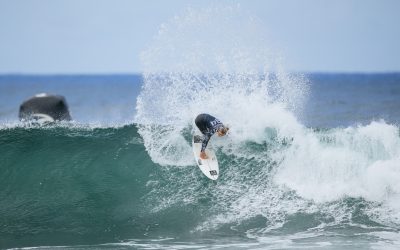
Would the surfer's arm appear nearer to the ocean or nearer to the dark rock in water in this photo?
the ocean

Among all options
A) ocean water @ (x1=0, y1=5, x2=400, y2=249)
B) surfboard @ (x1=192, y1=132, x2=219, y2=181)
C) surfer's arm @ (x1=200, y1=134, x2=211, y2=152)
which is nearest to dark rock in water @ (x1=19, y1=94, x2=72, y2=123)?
ocean water @ (x1=0, y1=5, x2=400, y2=249)

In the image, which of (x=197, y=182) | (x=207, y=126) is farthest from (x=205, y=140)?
(x=197, y=182)

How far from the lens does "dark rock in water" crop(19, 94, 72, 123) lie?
14.8 metres

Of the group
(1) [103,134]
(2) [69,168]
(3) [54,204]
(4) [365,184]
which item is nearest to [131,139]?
(1) [103,134]

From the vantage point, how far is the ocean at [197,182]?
1023 centimetres

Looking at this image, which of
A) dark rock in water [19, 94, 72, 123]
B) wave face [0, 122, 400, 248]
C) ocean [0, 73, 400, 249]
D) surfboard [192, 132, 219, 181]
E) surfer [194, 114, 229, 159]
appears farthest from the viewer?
dark rock in water [19, 94, 72, 123]

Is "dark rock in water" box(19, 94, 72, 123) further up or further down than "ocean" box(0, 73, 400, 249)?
A: further up

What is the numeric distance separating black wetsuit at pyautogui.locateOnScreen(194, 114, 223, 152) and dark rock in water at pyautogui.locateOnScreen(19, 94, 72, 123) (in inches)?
186

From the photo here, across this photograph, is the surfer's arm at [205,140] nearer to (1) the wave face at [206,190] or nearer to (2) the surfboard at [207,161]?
(2) the surfboard at [207,161]

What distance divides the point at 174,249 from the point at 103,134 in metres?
5.20

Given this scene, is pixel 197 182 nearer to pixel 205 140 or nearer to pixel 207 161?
pixel 207 161

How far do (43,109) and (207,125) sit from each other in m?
5.19

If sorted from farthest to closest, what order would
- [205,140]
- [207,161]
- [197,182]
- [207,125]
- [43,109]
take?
[43,109] < [207,161] < [197,182] < [205,140] < [207,125]

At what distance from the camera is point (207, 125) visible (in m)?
11.6
